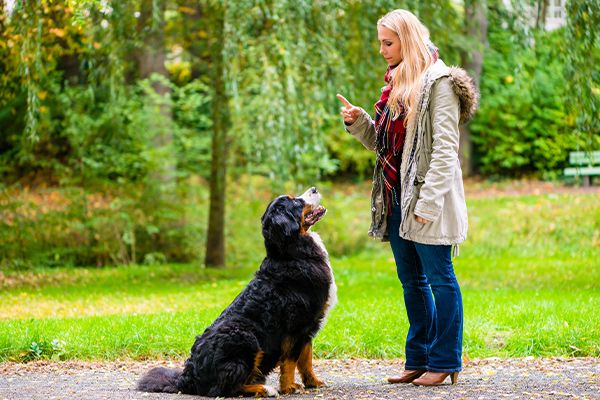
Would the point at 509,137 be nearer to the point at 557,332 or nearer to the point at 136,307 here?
the point at 136,307

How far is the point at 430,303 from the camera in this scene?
5.47 metres

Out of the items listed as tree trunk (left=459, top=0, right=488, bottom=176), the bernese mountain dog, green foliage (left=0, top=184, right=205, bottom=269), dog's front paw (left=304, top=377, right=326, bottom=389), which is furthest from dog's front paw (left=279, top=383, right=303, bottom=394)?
green foliage (left=0, top=184, right=205, bottom=269)

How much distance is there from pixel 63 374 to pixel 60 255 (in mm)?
9294

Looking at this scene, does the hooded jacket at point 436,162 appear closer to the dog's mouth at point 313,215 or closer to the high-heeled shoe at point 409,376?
the dog's mouth at point 313,215

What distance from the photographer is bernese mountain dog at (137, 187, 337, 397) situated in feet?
16.8

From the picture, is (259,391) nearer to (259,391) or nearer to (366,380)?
(259,391)

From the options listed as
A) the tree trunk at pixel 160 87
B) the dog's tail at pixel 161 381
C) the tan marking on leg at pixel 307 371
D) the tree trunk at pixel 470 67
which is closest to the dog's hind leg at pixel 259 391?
the tan marking on leg at pixel 307 371

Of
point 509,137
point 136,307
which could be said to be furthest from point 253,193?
point 509,137

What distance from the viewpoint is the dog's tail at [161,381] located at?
17.6 ft

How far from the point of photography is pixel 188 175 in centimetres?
1636

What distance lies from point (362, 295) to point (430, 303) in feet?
15.9

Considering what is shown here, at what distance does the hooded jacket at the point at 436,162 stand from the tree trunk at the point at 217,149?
23.4 ft

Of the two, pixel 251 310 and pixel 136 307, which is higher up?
pixel 251 310

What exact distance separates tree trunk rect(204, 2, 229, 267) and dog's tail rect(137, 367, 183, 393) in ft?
23.6
